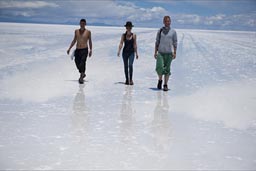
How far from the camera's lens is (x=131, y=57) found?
9.23 m

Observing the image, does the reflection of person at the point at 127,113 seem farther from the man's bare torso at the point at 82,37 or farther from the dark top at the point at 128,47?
the man's bare torso at the point at 82,37

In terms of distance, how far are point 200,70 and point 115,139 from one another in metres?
8.49

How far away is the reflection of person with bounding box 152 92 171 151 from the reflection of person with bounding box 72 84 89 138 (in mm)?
1049

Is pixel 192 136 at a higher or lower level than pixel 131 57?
lower

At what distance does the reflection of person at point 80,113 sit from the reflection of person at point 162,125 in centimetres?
105

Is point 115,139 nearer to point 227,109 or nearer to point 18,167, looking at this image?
point 18,167

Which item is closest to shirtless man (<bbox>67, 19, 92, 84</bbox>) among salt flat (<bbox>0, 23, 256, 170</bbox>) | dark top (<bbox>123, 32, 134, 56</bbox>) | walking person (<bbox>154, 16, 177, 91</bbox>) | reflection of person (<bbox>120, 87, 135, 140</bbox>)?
salt flat (<bbox>0, 23, 256, 170</bbox>)

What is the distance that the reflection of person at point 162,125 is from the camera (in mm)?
4656

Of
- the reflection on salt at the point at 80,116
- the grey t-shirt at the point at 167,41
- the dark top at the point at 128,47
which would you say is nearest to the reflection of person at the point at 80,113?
the reflection on salt at the point at 80,116

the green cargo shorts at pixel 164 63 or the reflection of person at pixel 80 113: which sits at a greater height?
the green cargo shorts at pixel 164 63

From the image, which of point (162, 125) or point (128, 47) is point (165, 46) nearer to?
point (128, 47)

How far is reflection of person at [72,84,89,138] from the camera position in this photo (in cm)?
539

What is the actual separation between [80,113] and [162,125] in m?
1.46

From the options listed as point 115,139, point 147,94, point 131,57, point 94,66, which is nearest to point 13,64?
point 94,66
